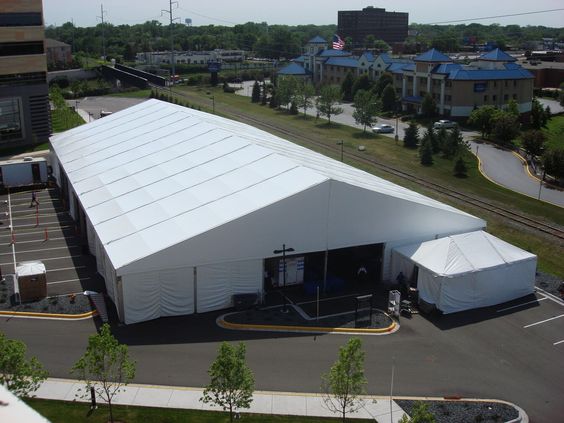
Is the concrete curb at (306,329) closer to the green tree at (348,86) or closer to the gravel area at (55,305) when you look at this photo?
the gravel area at (55,305)

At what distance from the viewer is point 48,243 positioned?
32.3 meters

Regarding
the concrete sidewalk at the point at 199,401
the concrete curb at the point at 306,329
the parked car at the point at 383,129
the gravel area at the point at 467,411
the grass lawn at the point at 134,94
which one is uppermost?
the grass lawn at the point at 134,94

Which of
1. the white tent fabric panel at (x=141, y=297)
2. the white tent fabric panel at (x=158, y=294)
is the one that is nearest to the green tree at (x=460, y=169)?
the white tent fabric panel at (x=158, y=294)

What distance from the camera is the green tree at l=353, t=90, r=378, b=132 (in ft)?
230

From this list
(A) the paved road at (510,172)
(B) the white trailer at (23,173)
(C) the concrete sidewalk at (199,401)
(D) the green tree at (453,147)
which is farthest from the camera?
(D) the green tree at (453,147)

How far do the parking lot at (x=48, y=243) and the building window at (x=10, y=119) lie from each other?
59.0ft

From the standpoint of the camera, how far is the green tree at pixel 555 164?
48594 mm

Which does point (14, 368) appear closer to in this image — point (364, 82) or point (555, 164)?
point (555, 164)

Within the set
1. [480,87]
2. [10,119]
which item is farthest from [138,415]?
[480,87]

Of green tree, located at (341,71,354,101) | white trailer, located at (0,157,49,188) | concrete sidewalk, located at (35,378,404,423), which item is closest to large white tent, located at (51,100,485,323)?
concrete sidewalk, located at (35,378,404,423)

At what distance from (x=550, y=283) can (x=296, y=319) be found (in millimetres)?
12791

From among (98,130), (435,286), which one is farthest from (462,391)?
(98,130)

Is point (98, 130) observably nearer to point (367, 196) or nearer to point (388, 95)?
point (367, 196)

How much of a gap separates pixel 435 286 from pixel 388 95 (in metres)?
65.5
